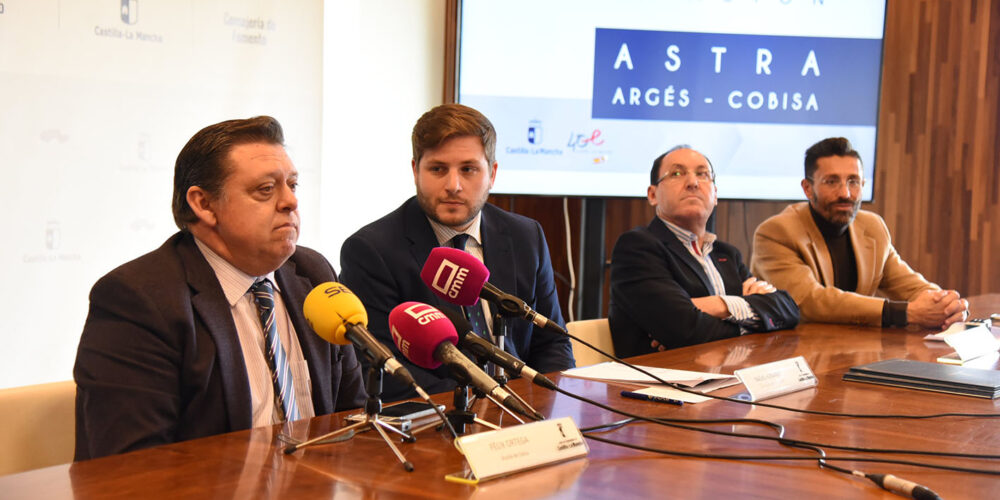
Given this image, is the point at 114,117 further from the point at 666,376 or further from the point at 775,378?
the point at 775,378

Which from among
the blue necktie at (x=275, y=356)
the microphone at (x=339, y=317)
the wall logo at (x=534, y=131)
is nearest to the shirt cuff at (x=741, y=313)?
the wall logo at (x=534, y=131)

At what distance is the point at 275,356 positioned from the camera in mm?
1902

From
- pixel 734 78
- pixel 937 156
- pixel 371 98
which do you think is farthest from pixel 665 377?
pixel 937 156

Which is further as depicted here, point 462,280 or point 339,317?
point 462,280

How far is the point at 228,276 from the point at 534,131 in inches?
116

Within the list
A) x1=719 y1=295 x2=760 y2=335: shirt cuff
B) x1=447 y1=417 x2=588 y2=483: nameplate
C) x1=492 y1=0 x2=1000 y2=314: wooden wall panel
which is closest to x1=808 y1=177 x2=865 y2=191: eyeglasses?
x1=719 y1=295 x2=760 y2=335: shirt cuff

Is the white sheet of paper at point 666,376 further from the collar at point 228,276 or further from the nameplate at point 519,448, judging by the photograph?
the collar at point 228,276

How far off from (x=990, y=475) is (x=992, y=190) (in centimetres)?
478

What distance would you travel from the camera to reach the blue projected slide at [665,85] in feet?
15.2

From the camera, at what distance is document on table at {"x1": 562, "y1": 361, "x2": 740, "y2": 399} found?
2078 mm

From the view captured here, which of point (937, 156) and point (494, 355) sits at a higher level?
point (937, 156)

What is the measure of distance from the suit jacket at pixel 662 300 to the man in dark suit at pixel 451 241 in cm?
43

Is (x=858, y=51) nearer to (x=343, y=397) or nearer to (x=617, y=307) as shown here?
(x=617, y=307)

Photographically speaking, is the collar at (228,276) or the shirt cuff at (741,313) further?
the shirt cuff at (741,313)
